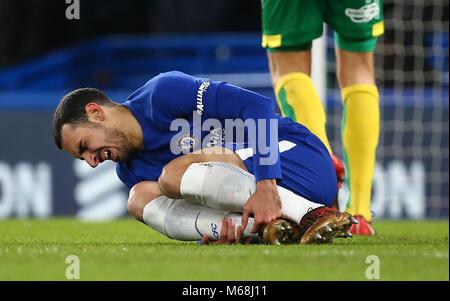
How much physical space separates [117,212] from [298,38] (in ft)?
8.92

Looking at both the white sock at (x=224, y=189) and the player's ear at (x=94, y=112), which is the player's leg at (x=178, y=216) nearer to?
the white sock at (x=224, y=189)

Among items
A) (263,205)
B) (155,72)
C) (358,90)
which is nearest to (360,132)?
(358,90)

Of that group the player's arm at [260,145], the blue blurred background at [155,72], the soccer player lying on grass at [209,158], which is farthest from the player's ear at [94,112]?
the blue blurred background at [155,72]

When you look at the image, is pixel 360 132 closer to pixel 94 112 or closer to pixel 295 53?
pixel 295 53

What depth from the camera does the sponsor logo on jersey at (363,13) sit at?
402cm

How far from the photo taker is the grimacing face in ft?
10.5

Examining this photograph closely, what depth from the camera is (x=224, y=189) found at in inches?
121

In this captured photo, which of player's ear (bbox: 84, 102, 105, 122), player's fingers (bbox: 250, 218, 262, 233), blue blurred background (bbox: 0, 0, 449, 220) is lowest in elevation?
blue blurred background (bbox: 0, 0, 449, 220)

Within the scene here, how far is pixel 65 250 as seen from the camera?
10.2 ft

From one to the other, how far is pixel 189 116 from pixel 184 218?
33 centimetres

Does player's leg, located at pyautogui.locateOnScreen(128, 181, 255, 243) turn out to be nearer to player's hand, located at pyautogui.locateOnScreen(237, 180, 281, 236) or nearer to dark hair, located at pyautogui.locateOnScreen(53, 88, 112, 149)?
player's hand, located at pyautogui.locateOnScreen(237, 180, 281, 236)

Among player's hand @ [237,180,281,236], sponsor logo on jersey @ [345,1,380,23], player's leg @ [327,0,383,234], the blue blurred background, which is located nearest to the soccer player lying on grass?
player's hand @ [237,180,281,236]

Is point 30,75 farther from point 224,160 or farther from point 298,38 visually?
point 224,160

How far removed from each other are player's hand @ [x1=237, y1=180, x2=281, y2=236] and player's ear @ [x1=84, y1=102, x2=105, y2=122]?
56cm
